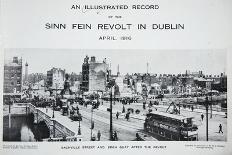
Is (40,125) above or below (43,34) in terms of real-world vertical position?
below

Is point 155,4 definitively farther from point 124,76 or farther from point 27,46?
point 27,46

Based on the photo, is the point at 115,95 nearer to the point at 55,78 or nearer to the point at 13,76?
the point at 55,78

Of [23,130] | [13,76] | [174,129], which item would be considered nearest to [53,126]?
[23,130]

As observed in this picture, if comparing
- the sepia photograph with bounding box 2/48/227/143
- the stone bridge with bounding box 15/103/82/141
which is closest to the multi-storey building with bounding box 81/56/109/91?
the sepia photograph with bounding box 2/48/227/143

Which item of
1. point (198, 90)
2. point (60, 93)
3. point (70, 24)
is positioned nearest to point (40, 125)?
point (60, 93)

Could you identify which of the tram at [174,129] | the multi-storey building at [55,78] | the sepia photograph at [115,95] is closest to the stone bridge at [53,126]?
the sepia photograph at [115,95]

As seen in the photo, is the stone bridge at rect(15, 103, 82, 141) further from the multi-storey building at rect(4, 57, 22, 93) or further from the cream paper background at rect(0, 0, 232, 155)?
the cream paper background at rect(0, 0, 232, 155)
